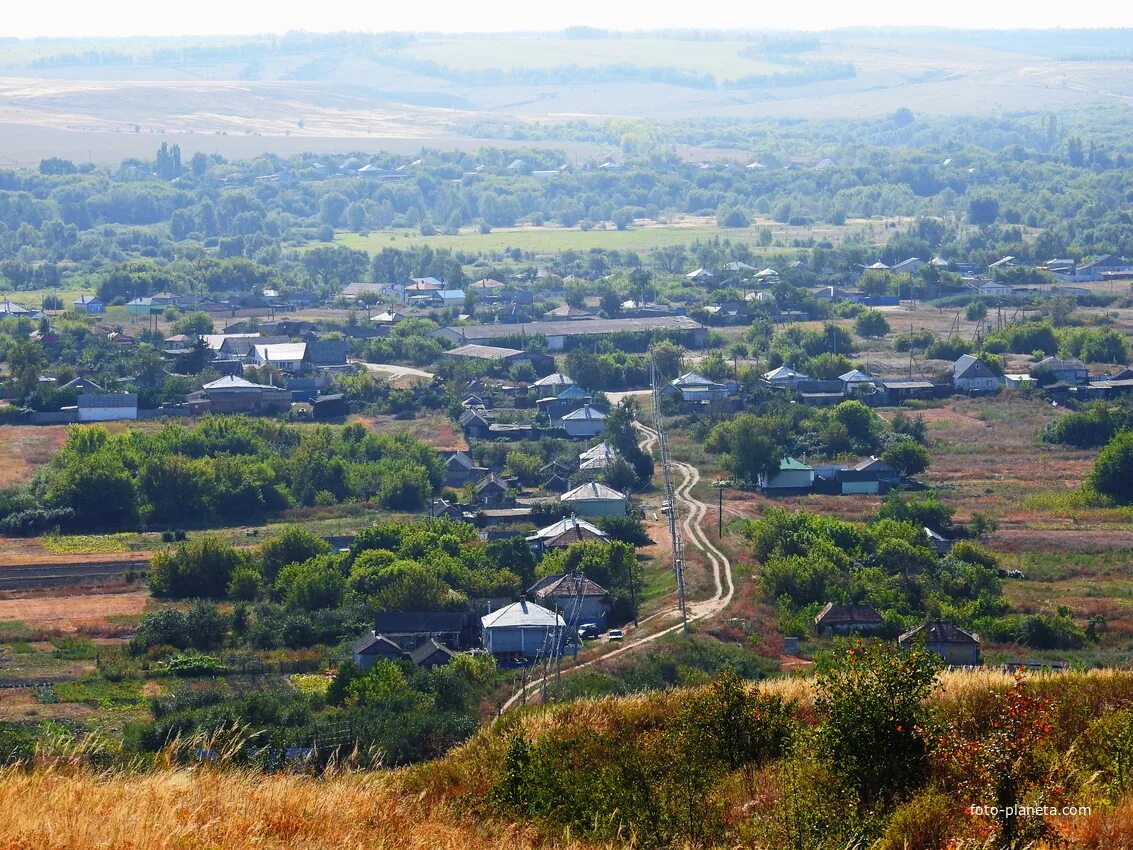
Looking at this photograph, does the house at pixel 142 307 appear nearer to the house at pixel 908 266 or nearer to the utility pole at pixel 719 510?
the house at pixel 908 266

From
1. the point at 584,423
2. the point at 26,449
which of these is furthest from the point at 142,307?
the point at 584,423

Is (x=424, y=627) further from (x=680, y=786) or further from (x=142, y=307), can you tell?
(x=142, y=307)

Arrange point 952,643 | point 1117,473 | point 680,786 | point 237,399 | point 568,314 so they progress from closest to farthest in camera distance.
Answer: point 680,786 < point 952,643 < point 1117,473 < point 237,399 < point 568,314

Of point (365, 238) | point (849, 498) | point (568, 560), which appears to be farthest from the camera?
point (365, 238)

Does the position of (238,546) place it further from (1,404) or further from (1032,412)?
(1032,412)

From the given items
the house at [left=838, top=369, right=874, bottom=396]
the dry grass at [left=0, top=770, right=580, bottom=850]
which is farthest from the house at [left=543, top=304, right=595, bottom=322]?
the dry grass at [left=0, top=770, right=580, bottom=850]

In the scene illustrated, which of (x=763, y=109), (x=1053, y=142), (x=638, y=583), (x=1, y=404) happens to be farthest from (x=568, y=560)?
(x=763, y=109)
